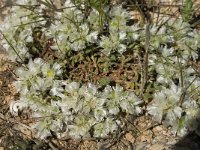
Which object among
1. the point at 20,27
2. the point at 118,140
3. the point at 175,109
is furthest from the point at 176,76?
the point at 20,27

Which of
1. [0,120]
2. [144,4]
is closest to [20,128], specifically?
[0,120]

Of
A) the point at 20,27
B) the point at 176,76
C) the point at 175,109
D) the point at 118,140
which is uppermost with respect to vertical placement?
the point at 20,27

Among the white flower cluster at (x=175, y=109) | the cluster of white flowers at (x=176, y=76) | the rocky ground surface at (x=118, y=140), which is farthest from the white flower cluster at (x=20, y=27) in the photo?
the white flower cluster at (x=175, y=109)

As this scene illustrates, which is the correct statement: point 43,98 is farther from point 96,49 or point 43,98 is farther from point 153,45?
point 153,45

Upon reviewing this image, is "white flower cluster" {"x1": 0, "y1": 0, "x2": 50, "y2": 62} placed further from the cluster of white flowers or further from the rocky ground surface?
the cluster of white flowers

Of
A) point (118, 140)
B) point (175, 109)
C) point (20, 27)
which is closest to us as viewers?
point (175, 109)

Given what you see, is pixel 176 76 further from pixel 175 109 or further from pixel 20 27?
pixel 20 27

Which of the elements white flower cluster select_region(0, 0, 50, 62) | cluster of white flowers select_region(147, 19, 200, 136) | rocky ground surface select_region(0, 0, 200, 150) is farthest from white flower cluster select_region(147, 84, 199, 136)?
white flower cluster select_region(0, 0, 50, 62)

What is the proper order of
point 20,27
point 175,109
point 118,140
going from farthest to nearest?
point 20,27 → point 118,140 → point 175,109

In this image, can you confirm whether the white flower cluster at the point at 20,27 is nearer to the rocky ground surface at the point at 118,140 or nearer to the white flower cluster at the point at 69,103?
the white flower cluster at the point at 69,103
